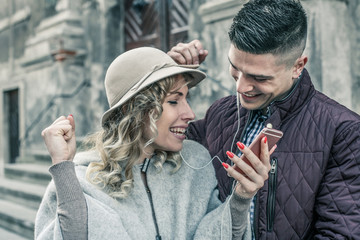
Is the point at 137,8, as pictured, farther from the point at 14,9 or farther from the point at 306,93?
the point at 306,93

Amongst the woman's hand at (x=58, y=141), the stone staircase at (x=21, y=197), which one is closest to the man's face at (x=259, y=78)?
the woman's hand at (x=58, y=141)

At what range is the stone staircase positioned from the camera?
20.7 feet

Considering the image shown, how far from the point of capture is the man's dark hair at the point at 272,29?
191cm

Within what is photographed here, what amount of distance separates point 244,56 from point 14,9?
10.8 m

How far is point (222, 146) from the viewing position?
228 centimetres

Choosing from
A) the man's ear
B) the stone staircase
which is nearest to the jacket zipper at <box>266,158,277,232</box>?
the man's ear

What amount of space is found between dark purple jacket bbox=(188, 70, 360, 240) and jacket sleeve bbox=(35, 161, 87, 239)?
2.75ft

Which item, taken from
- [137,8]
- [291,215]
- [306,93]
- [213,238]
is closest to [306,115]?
[306,93]

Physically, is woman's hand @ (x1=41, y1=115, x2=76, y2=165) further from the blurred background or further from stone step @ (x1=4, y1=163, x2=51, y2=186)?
stone step @ (x1=4, y1=163, x2=51, y2=186)

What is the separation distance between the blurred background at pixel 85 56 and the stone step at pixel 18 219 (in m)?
0.02

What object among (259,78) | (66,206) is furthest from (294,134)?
(66,206)

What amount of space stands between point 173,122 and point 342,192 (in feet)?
2.89

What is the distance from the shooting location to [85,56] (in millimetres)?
9023

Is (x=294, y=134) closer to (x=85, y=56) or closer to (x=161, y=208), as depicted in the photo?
(x=161, y=208)
